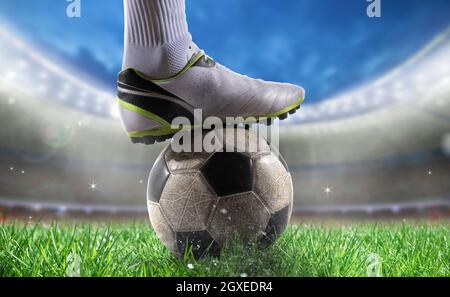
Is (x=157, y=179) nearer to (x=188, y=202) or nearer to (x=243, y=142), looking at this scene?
(x=188, y=202)

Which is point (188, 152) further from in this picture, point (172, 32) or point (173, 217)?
point (172, 32)

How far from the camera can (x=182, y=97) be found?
2.66m

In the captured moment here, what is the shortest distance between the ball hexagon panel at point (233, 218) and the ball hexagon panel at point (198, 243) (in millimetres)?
41

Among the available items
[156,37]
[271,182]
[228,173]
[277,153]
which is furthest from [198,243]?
[156,37]

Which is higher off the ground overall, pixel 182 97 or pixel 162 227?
pixel 182 97

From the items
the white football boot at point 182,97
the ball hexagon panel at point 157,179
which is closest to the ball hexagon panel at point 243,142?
the white football boot at point 182,97

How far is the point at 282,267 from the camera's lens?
2.47 m

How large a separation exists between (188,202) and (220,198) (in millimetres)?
184

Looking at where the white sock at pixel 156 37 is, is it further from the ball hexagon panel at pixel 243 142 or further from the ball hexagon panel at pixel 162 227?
the ball hexagon panel at pixel 162 227

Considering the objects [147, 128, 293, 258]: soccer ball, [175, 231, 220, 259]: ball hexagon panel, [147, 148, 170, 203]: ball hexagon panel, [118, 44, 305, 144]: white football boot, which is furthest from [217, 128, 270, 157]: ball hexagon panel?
[175, 231, 220, 259]: ball hexagon panel

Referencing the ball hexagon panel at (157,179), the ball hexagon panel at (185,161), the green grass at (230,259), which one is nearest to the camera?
the green grass at (230,259)

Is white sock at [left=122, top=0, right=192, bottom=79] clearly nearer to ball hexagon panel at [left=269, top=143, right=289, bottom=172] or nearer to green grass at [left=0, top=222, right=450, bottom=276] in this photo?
ball hexagon panel at [left=269, top=143, right=289, bottom=172]

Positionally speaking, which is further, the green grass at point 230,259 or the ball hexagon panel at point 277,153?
the ball hexagon panel at point 277,153

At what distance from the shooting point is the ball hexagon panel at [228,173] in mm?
2482
